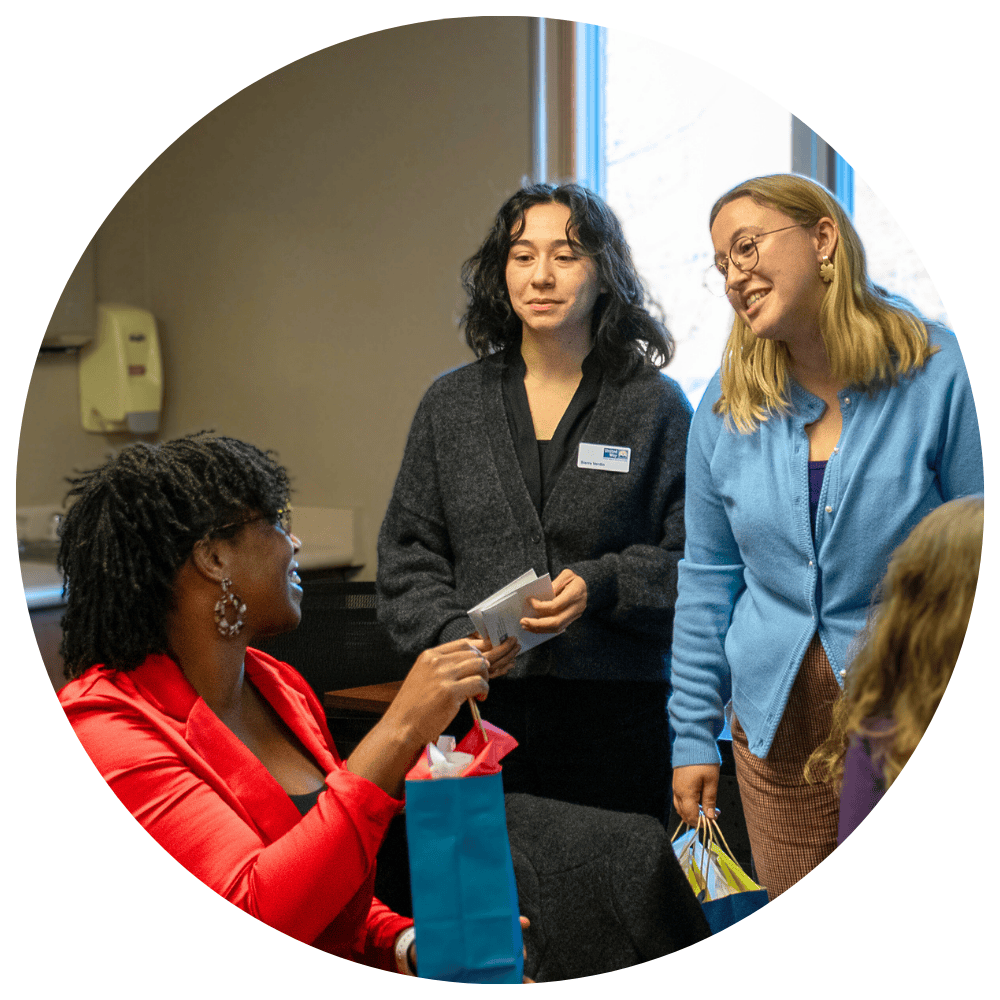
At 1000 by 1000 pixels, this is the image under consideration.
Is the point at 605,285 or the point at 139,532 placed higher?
the point at 605,285

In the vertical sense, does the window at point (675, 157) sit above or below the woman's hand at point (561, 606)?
above

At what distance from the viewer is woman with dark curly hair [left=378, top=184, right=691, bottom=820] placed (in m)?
0.97

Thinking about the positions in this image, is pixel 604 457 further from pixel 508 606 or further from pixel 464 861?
pixel 464 861

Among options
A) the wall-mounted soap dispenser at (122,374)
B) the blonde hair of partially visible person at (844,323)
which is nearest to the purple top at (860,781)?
the blonde hair of partially visible person at (844,323)

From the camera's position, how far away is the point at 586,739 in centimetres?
100

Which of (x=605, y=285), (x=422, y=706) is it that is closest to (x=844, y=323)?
(x=605, y=285)

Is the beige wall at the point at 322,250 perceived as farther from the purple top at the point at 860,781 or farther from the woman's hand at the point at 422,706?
the purple top at the point at 860,781

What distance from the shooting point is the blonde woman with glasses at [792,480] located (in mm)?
941

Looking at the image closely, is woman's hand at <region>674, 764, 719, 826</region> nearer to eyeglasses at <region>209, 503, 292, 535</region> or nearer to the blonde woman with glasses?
the blonde woman with glasses

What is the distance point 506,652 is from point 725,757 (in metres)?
0.27

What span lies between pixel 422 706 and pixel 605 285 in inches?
19.0

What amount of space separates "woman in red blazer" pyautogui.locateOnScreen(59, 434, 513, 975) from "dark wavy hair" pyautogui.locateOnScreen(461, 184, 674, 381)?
0.33 m

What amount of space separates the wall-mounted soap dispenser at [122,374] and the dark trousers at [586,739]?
1.64 feet

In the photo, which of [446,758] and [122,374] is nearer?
[446,758]
